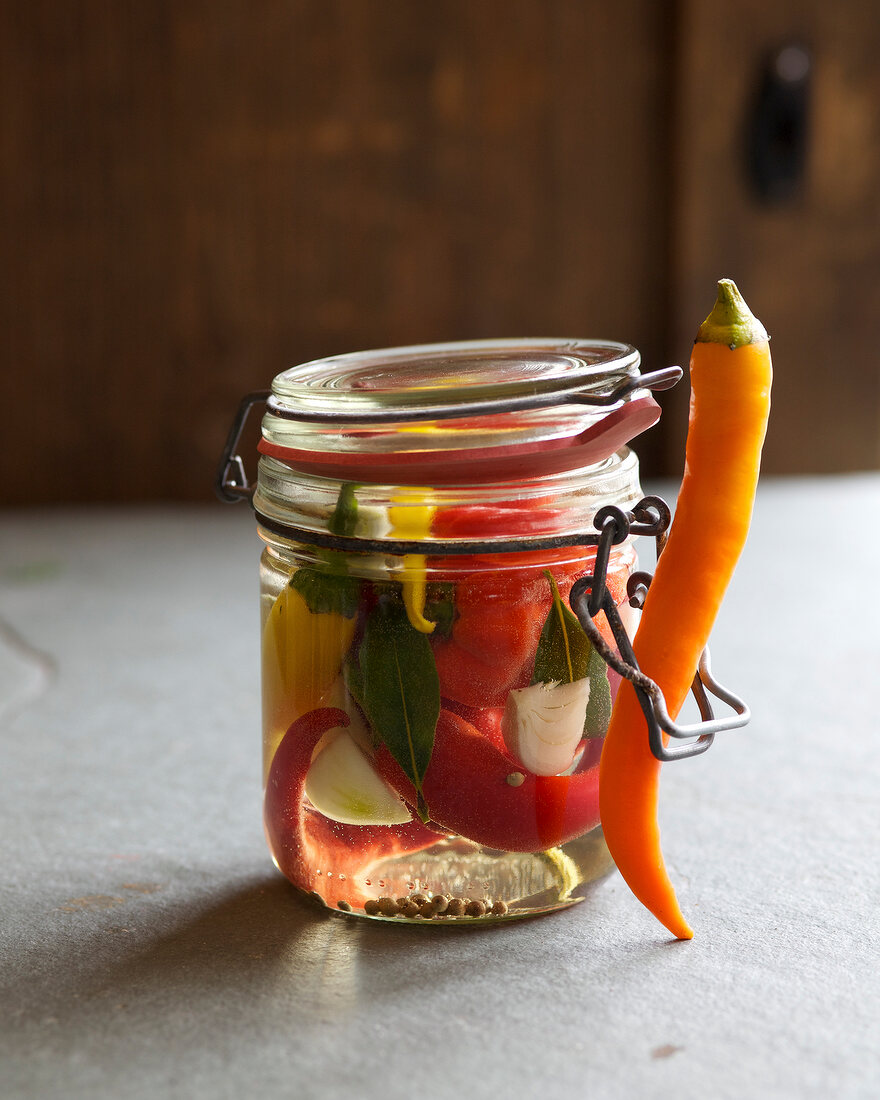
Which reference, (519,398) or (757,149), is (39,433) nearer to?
(757,149)

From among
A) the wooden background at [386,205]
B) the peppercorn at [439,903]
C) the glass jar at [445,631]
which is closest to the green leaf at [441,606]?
the glass jar at [445,631]

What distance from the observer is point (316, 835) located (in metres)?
0.49

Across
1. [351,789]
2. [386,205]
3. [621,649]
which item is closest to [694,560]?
[621,649]

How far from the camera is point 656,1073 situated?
0.39m

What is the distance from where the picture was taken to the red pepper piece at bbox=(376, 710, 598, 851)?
0.46 m

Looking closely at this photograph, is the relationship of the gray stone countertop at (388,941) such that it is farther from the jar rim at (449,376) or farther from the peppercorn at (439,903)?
the jar rim at (449,376)

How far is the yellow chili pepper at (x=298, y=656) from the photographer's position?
0.47m

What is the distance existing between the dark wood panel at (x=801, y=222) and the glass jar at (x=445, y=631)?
96 centimetres

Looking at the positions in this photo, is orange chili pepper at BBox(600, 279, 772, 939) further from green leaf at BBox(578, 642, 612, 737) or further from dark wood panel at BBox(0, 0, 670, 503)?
dark wood panel at BBox(0, 0, 670, 503)

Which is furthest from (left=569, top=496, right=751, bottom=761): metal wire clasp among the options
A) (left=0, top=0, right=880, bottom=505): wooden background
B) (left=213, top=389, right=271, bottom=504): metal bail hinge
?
(left=0, top=0, right=880, bottom=505): wooden background

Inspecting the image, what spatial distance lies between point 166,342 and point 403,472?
1.02 m

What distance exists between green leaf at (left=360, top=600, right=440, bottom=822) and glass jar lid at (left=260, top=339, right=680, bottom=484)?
0.06 meters

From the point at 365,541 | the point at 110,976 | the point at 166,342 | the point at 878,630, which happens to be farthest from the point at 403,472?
the point at 166,342

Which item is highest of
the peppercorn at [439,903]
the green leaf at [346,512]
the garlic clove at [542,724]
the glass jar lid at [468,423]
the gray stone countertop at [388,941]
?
the glass jar lid at [468,423]
